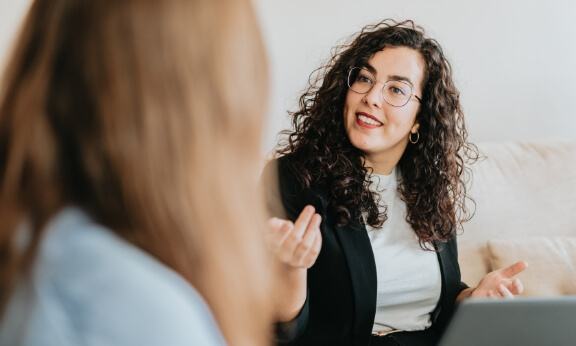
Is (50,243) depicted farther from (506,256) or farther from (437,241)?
(506,256)

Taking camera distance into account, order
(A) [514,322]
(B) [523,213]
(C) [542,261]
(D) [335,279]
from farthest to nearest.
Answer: (B) [523,213]
(C) [542,261]
(D) [335,279]
(A) [514,322]

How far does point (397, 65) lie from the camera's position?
1.64 meters

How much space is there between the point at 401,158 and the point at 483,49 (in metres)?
0.80

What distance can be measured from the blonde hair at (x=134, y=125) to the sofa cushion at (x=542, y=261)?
4.96 feet

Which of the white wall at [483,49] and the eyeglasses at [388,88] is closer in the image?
the eyeglasses at [388,88]

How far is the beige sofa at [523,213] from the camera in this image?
6.54 ft

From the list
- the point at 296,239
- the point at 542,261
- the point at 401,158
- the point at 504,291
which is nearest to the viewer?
the point at 296,239

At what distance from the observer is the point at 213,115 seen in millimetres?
650

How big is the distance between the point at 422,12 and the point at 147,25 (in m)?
1.81

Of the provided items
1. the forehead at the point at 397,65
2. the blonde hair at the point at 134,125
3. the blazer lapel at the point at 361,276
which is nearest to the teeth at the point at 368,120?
the forehead at the point at 397,65

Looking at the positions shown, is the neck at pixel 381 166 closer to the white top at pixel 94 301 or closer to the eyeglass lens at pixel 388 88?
the eyeglass lens at pixel 388 88

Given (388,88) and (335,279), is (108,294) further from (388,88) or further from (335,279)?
(388,88)

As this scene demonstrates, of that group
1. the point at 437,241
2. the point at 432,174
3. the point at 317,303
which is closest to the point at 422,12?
the point at 432,174

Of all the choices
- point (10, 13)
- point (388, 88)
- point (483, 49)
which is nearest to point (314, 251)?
point (388, 88)
